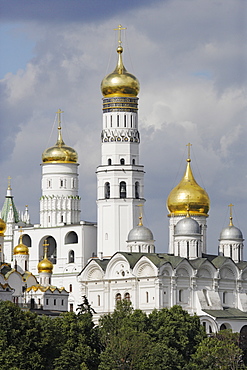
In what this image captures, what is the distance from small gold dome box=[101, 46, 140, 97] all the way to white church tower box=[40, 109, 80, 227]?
247 inches

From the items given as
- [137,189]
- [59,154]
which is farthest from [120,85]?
[59,154]

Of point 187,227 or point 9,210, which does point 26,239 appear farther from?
point 187,227

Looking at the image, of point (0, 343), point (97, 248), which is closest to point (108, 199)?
point (97, 248)

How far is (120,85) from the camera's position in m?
80.6

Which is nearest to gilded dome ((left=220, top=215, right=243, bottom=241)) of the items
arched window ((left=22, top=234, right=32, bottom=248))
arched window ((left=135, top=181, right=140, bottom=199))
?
arched window ((left=135, top=181, right=140, bottom=199))

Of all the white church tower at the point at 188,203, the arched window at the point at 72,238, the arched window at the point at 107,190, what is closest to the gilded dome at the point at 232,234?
the white church tower at the point at 188,203

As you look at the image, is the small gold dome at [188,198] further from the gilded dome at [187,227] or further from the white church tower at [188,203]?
the gilded dome at [187,227]

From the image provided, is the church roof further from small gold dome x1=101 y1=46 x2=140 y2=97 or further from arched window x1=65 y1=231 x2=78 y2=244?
small gold dome x1=101 y1=46 x2=140 y2=97

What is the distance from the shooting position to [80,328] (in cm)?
6291

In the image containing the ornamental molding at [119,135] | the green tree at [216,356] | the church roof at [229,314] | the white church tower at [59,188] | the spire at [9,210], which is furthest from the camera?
the spire at [9,210]

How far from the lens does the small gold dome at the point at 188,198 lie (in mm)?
81375

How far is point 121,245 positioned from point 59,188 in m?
6.83

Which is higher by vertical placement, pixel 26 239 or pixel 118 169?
pixel 118 169

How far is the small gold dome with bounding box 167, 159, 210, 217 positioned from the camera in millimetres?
81375
